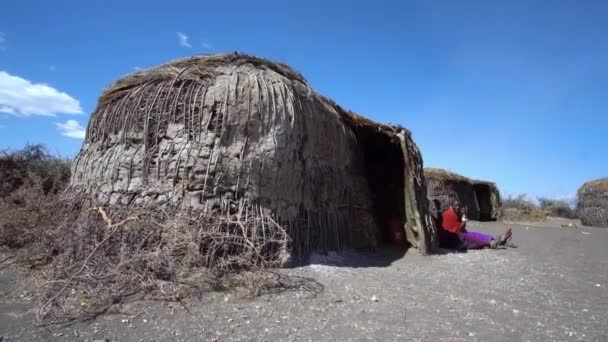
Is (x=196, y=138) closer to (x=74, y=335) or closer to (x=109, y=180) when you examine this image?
(x=109, y=180)

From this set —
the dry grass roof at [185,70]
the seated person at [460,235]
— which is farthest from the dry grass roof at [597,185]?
the dry grass roof at [185,70]

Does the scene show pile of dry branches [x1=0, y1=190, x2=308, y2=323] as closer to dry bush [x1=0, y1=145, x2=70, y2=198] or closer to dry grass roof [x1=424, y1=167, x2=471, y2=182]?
dry bush [x1=0, y1=145, x2=70, y2=198]

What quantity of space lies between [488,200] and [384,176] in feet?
58.3

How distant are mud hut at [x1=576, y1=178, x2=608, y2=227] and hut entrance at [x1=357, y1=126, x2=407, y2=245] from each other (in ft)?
55.0

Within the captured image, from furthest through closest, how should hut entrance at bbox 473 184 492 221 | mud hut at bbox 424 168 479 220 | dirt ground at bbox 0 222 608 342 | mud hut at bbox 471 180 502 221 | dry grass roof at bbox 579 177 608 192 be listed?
hut entrance at bbox 473 184 492 221, mud hut at bbox 471 180 502 221, dry grass roof at bbox 579 177 608 192, mud hut at bbox 424 168 479 220, dirt ground at bbox 0 222 608 342

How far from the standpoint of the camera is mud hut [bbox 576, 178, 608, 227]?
68.6 feet

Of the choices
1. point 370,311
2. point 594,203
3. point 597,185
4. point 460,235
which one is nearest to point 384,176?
point 460,235

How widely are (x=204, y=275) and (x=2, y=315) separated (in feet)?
6.24

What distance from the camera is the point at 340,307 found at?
4.41 m

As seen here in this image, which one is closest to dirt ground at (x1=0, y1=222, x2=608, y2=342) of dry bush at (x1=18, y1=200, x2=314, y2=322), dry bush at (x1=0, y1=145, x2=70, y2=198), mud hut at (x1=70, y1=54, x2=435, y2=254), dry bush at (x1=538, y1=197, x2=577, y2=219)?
dry bush at (x1=18, y1=200, x2=314, y2=322)

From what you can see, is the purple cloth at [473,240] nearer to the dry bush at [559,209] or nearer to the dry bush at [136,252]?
the dry bush at [136,252]

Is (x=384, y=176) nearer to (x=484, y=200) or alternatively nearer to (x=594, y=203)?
(x=594, y=203)

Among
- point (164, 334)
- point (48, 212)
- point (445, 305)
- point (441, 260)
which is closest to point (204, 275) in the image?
point (164, 334)

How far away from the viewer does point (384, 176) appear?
34.3 ft
